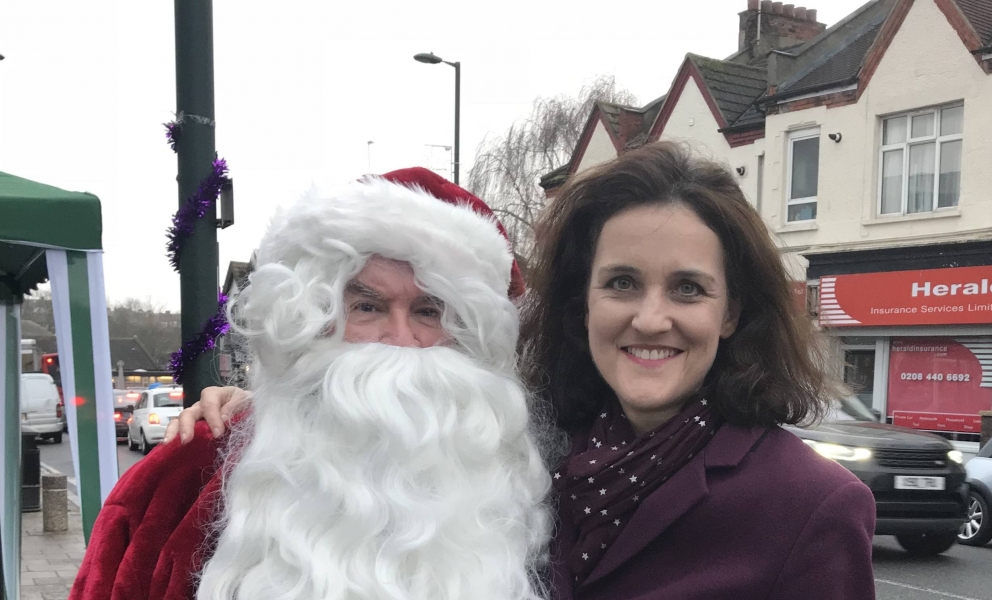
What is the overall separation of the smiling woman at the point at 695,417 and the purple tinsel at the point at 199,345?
1.52 m

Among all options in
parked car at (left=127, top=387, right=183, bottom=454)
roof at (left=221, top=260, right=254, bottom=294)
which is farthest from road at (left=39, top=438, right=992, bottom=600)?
parked car at (left=127, top=387, right=183, bottom=454)

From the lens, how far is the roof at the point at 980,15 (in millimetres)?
13766

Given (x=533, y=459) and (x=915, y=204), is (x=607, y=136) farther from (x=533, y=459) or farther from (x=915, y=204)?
(x=533, y=459)

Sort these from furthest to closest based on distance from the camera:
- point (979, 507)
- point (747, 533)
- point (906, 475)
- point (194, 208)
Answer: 1. point (979, 507)
2. point (906, 475)
3. point (194, 208)
4. point (747, 533)

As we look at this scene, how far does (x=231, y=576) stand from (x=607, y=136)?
19624mm

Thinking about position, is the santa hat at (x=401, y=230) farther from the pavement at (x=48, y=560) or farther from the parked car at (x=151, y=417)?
the parked car at (x=151, y=417)

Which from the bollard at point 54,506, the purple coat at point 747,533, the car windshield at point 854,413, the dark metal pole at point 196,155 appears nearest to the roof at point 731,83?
the car windshield at point 854,413

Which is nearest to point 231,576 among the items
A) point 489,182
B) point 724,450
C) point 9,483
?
point 724,450

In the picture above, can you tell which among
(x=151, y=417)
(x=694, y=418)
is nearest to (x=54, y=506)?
(x=694, y=418)

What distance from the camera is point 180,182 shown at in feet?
10.4

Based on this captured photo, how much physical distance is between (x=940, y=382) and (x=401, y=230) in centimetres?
1421

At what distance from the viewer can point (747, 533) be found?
174 centimetres

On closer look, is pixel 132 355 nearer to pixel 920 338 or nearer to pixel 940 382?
pixel 920 338

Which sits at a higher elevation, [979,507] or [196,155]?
[196,155]
